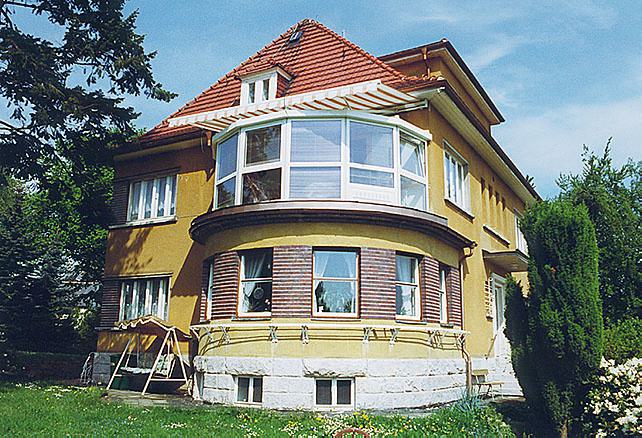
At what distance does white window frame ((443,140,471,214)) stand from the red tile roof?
2.71 m

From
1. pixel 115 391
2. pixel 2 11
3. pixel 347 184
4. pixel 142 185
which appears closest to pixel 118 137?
pixel 142 185

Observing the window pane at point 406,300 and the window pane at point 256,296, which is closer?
the window pane at point 256,296

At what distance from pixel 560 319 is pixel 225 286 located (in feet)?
24.5

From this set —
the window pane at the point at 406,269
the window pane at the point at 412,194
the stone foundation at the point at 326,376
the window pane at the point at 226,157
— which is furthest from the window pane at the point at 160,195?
the window pane at the point at 406,269

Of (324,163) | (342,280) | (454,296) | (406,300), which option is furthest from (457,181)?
(342,280)

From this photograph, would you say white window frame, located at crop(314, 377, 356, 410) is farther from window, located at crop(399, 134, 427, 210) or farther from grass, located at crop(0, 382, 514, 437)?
window, located at crop(399, 134, 427, 210)

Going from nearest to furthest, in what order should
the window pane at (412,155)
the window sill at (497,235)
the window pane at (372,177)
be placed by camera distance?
1. the window pane at (372,177)
2. the window pane at (412,155)
3. the window sill at (497,235)

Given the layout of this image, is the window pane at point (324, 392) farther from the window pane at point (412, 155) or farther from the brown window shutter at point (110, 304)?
the brown window shutter at point (110, 304)

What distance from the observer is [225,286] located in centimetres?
A: 1409

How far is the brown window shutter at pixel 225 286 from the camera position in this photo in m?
13.9

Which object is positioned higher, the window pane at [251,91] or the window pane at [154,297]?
the window pane at [251,91]

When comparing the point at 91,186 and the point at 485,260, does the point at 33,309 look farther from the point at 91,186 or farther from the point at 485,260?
the point at 485,260

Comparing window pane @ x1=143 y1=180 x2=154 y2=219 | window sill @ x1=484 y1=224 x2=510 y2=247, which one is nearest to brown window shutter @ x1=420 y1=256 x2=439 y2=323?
window sill @ x1=484 y1=224 x2=510 y2=247

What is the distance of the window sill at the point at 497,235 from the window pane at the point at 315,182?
26.6 ft
